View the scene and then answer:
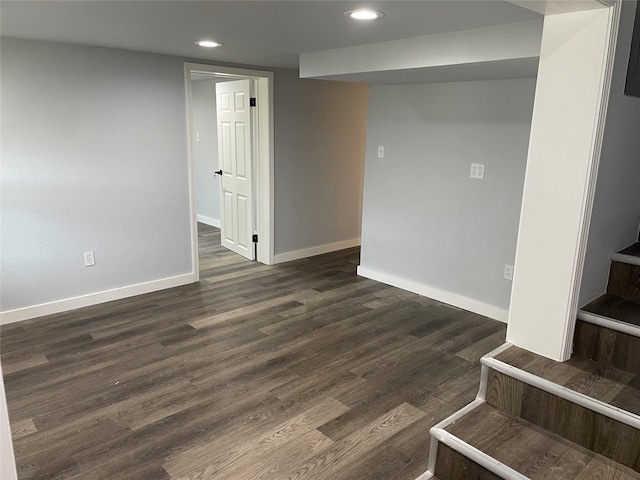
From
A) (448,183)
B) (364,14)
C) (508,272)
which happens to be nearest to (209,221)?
(448,183)

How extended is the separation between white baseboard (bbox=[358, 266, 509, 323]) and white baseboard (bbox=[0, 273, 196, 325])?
1.87m

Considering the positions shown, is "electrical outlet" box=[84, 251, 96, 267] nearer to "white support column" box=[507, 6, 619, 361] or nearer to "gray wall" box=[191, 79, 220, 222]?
"gray wall" box=[191, 79, 220, 222]

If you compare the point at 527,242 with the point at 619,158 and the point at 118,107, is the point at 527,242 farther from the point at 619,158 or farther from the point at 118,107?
the point at 118,107

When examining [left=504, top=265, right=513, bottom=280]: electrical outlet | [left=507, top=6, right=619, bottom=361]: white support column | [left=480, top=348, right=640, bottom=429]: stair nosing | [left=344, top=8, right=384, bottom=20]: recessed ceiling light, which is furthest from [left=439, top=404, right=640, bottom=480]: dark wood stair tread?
[left=504, top=265, right=513, bottom=280]: electrical outlet

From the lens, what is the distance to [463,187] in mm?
3906

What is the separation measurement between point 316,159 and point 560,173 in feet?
12.6

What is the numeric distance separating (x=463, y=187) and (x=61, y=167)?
328 cm

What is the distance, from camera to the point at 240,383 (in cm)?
282

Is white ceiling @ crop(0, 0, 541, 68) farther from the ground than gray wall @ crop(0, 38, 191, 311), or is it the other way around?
white ceiling @ crop(0, 0, 541, 68)

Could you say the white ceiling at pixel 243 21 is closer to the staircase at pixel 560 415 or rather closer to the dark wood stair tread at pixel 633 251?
the dark wood stair tread at pixel 633 251

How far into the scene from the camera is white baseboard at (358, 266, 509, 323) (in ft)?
12.6

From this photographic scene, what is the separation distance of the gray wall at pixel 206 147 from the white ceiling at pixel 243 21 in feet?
10.6

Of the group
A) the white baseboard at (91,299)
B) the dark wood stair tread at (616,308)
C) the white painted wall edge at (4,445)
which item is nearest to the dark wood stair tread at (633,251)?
the dark wood stair tread at (616,308)

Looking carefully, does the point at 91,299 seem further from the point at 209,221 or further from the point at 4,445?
the point at 209,221
